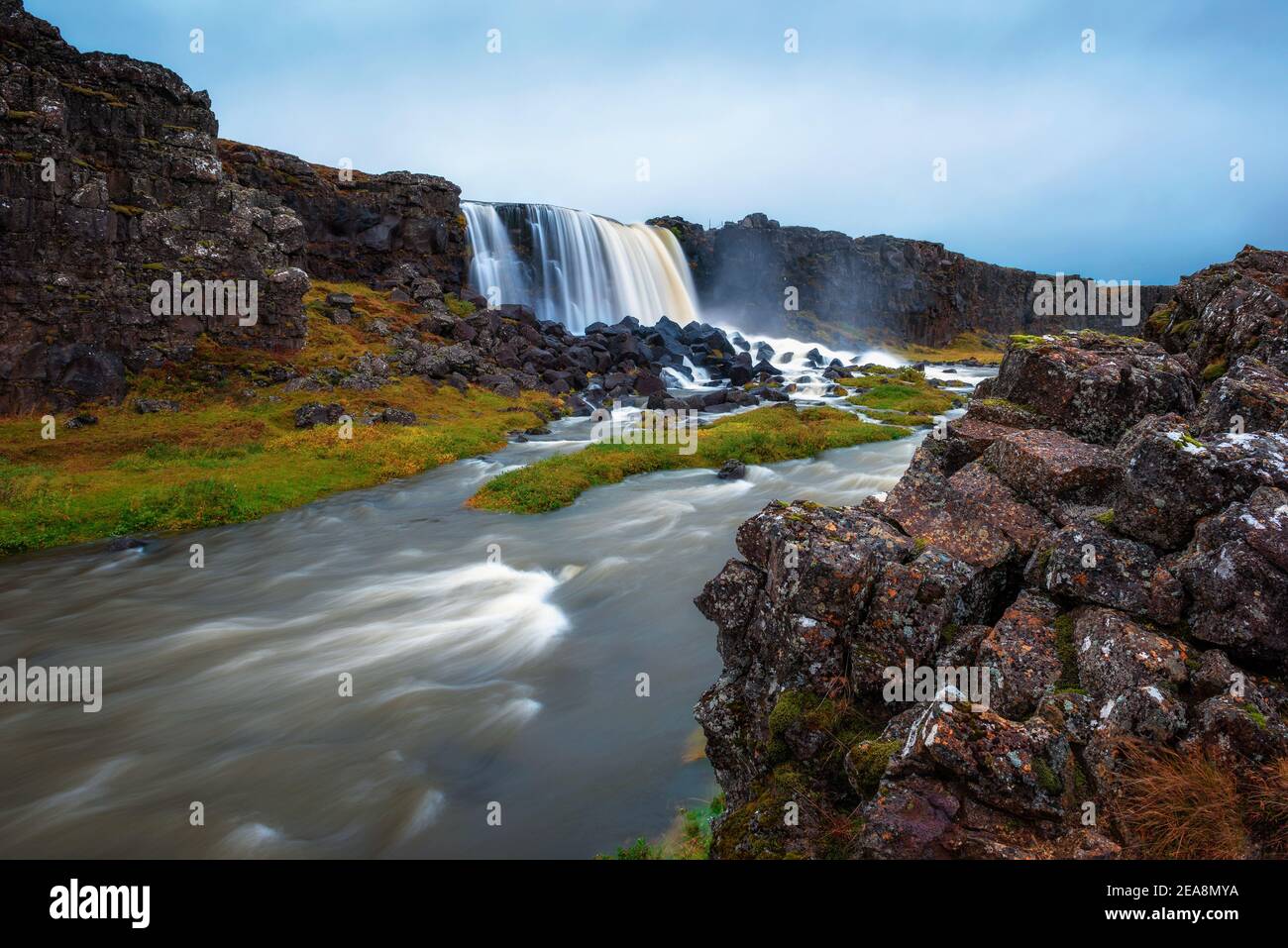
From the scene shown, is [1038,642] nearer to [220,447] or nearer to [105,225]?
[220,447]

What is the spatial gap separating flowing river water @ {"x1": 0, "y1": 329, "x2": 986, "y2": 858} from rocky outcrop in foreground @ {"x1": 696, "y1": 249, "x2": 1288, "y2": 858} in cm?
290

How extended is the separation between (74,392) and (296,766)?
26214 millimetres

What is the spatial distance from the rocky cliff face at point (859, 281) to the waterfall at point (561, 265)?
20.0 m

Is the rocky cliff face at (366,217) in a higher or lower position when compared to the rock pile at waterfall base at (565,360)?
higher

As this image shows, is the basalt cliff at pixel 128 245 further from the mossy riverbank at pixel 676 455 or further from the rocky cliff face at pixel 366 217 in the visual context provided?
the mossy riverbank at pixel 676 455

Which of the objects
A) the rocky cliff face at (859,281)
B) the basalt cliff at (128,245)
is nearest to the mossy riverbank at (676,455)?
the basalt cliff at (128,245)

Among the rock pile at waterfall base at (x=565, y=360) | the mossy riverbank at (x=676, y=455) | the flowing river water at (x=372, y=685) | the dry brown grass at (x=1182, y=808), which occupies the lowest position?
the flowing river water at (x=372, y=685)

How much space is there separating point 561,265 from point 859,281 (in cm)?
6053

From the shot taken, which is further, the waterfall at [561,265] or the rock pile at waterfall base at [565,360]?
the waterfall at [561,265]

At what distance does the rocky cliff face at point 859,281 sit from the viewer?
96500 mm

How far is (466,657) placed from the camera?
12.4 meters

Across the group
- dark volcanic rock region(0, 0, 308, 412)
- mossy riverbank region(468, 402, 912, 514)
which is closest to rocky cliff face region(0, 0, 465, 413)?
dark volcanic rock region(0, 0, 308, 412)
